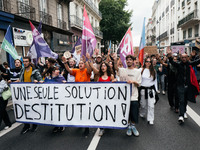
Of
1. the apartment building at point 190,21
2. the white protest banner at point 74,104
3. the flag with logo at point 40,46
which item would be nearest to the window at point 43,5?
the flag with logo at point 40,46

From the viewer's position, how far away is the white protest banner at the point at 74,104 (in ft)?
12.2

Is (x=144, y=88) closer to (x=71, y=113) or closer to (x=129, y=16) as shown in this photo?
(x=71, y=113)

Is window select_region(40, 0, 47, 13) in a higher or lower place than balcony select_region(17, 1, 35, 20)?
higher

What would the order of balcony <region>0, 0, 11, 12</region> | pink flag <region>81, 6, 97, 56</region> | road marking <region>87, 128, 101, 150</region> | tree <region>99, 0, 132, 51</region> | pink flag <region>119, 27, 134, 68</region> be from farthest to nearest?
tree <region>99, 0, 132, 51</region>
balcony <region>0, 0, 11, 12</region>
pink flag <region>119, 27, 134, 68</region>
pink flag <region>81, 6, 97, 56</region>
road marking <region>87, 128, 101, 150</region>

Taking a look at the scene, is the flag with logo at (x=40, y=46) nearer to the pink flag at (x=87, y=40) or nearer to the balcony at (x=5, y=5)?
the pink flag at (x=87, y=40)

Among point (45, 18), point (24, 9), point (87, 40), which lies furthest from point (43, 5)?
point (87, 40)

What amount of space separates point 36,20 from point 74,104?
11.0 metres

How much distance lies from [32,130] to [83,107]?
144 cm

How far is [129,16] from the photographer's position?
3625 cm

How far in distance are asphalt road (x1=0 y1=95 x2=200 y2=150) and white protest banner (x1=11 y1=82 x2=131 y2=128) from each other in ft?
0.93

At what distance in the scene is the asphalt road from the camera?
3297 mm

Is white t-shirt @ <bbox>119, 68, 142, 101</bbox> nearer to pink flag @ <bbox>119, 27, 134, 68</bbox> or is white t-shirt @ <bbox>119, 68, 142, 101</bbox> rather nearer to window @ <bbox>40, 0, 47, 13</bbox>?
pink flag @ <bbox>119, 27, 134, 68</bbox>

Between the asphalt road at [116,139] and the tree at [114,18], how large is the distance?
3169cm

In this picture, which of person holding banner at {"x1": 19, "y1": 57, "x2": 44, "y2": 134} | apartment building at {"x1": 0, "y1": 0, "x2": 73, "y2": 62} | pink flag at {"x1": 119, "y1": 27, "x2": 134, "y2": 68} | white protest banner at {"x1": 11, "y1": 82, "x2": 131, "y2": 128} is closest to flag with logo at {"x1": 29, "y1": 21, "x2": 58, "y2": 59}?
person holding banner at {"x1": 19, "y1": 57, "x2": 44, "y2": 134}
